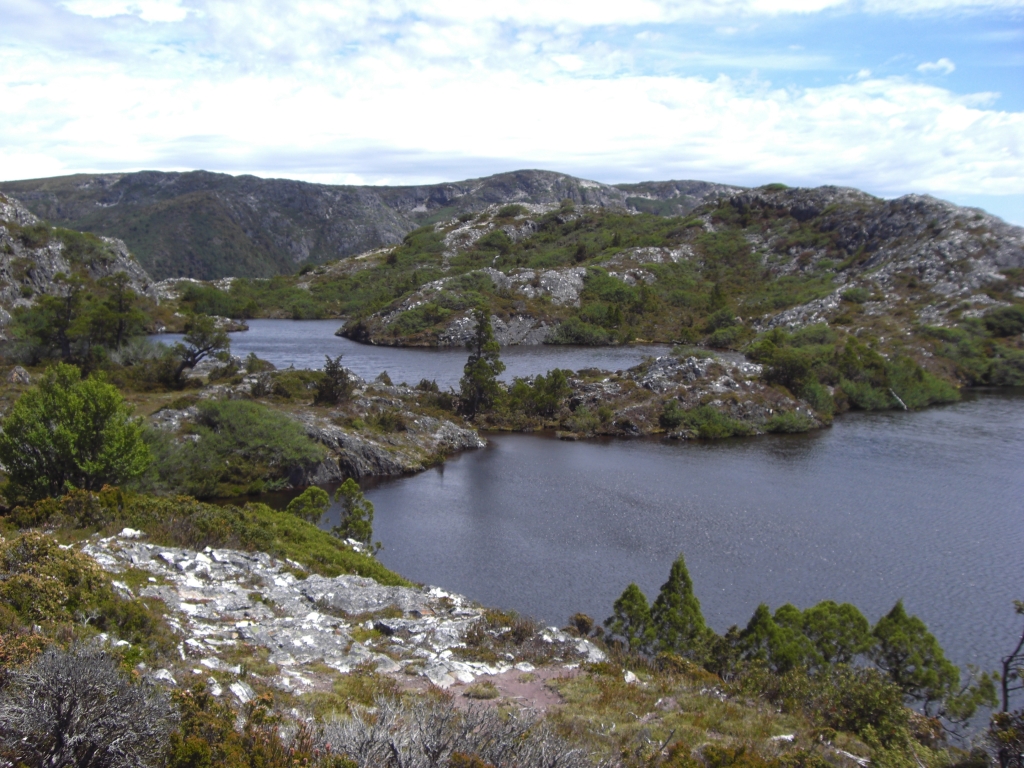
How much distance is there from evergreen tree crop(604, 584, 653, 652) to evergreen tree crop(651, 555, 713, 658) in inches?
12.2

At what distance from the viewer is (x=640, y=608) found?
23547 millimetres

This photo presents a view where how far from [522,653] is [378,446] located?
35234 millimetres

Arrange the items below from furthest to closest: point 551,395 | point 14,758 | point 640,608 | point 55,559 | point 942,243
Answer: point 942,243 < point 551,395 < point 640,608 < point 55,559 < point 14,758

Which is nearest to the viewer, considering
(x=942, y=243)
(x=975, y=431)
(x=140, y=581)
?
(x=140, y=581)

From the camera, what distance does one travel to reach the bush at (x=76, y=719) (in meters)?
8.27

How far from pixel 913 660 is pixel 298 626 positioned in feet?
54.8

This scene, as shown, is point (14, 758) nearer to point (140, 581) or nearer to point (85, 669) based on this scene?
point (85, 669)

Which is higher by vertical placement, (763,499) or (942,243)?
(942,243)

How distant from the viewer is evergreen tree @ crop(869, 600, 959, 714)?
2034 cm

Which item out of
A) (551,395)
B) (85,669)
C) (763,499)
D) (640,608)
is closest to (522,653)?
(640,608)

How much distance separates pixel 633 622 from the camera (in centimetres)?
2352

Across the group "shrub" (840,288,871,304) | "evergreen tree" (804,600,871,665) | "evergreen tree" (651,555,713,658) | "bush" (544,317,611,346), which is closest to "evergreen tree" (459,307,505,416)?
"evergreen tree" (651,555,713,658)

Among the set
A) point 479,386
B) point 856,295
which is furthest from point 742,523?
point 856,295

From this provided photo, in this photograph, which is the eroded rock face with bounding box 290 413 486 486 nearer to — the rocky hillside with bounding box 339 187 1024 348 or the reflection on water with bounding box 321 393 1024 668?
the reflection on water with bounding box 321 393 1024 668
